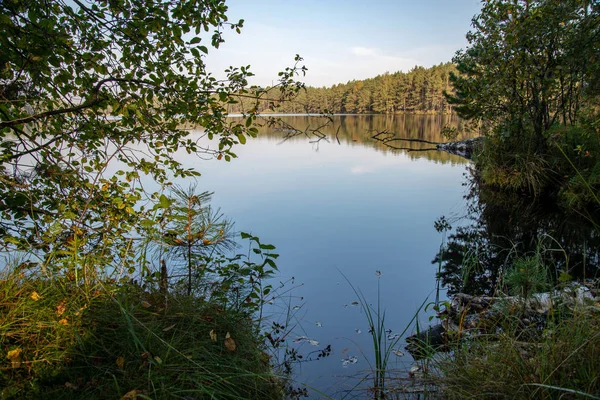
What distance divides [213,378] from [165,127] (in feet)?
7.55

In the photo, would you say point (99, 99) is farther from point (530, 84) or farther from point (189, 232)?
point (530, 84)

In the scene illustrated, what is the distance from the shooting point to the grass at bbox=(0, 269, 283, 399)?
1.80 m

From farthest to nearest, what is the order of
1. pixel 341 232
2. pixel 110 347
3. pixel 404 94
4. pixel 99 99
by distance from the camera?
pixel 404 94 < pixel 341 232 < pixel 99 99 < pixel 110 347

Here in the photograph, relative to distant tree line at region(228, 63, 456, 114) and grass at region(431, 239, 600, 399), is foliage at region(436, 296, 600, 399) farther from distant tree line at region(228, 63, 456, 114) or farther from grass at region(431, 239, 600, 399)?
distant tree line at region(228, 63, 456, 114)

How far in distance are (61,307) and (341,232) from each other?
237 inches

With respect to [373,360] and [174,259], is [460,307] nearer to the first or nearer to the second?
[373,360]

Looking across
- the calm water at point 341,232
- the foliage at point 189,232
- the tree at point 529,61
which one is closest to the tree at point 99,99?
the foliage at point 189,232

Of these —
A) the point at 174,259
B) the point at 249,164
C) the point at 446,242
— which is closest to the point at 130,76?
the point at 174,259

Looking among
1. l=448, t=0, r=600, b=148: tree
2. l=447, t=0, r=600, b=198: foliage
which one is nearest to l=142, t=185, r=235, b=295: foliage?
l=448, t=0, r=600, b=148: tree

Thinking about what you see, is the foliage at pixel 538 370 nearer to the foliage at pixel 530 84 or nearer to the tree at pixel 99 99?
the tree at pixel 99 99

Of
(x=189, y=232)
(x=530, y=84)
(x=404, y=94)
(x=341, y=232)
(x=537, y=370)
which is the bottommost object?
(x=341, y=232)

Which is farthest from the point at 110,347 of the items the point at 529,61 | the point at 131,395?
the point at 529,61

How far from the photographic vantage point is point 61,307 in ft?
6.78

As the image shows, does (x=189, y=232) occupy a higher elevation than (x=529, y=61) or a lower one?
lower
